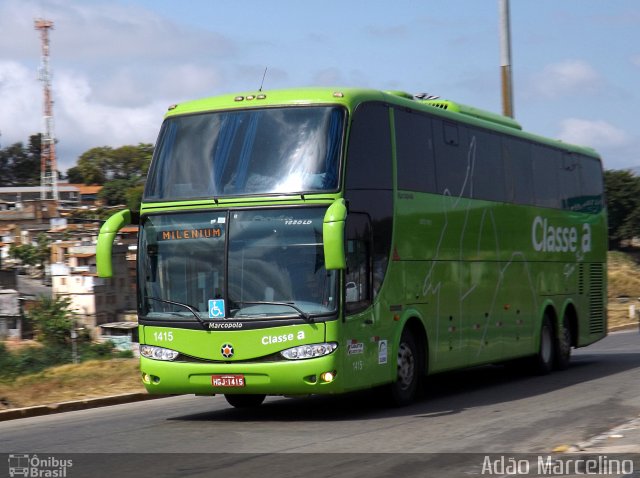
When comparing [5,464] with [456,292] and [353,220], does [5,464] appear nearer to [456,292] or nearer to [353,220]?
[353,220]

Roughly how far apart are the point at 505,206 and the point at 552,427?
686 centimetres

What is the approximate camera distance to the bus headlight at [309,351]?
41.5ft

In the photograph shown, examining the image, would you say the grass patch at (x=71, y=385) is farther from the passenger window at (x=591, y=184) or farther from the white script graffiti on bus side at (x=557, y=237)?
the passenger window at (x=591, y=184)

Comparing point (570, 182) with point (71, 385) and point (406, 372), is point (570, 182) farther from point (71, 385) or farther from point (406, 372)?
point (71, 385)

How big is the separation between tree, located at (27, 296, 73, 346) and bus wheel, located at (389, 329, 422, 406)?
2355 inches

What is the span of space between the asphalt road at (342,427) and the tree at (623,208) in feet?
329

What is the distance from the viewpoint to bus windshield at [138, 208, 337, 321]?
12.7m

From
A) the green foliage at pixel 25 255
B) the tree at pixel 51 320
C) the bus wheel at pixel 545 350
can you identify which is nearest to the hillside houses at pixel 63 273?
the green foliage at pixel 25 255

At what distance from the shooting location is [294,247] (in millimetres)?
12758

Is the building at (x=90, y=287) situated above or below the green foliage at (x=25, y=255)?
below

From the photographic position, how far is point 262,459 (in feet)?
32.9

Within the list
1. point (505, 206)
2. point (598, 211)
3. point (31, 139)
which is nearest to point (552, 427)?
point (505, 206)

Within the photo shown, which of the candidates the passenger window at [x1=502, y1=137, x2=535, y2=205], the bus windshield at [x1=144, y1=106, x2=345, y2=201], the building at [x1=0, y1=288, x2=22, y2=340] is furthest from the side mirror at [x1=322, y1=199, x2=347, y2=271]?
the building at [x1=0, y1=288, x2=22, y2=340]

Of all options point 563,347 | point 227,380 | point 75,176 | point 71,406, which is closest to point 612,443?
point 227,380
